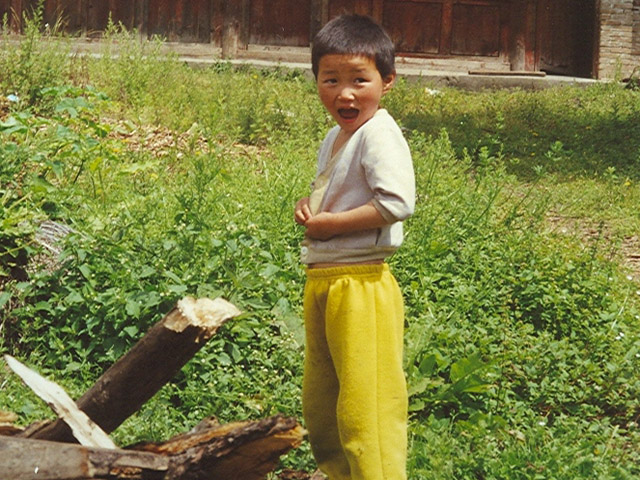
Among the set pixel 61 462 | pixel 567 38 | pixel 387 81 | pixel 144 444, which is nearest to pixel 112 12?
pixel 567 38

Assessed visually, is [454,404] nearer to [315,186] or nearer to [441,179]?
[315,186]

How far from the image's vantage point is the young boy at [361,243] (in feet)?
10.2

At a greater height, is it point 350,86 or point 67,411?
point 350,86

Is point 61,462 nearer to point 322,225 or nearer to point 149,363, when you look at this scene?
point 149,363

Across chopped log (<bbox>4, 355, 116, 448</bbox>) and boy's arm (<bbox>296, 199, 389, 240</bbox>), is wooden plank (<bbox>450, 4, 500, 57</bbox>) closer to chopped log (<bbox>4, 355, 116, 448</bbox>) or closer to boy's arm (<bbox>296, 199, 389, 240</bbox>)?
boy's arm (<bbox>296, 199, 389, 240</bbox>)

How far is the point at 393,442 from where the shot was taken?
125 inches

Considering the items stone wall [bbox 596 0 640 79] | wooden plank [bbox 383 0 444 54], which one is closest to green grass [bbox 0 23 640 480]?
wooden plank [bbox 383 0 444 54]

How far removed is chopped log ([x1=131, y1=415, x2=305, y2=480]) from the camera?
2.76 m

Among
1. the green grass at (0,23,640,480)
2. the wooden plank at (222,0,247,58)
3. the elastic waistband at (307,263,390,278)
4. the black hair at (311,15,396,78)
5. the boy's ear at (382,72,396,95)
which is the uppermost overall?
the wooden plank at (222,0,247,58)

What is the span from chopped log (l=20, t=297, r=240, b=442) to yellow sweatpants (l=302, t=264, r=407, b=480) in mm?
445

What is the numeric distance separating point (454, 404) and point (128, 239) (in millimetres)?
1855

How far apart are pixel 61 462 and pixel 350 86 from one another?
148 centimetres

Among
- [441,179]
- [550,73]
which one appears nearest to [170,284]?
[441,179]

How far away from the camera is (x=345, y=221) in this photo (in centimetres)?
312
